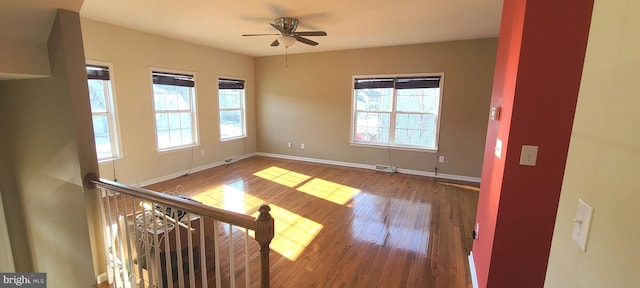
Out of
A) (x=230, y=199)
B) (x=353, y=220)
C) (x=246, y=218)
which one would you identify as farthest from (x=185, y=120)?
(x=246, y=218)

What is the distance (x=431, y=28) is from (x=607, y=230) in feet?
12.3

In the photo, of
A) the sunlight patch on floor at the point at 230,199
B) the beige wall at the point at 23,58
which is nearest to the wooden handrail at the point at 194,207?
the beige wall at the point at 23,58

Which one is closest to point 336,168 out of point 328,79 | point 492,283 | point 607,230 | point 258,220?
point 328,79

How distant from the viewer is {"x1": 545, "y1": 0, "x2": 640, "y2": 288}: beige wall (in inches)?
20.8

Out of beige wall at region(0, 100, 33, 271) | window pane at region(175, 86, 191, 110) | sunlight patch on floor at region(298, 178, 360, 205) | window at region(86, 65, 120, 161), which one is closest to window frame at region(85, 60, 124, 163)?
window at region(86, 65, 120, 161)

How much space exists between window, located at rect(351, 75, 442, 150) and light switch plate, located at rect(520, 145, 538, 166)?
3.55 m

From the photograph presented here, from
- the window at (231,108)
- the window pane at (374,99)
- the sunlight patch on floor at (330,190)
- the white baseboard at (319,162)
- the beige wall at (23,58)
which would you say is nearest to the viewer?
the beige wall at (23,58)

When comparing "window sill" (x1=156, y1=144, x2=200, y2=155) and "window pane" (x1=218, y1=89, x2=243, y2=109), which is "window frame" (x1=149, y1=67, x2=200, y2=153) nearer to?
"window sill" (x1=156, y1=144, x2=200, y2=155)

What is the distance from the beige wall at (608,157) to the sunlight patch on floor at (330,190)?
309 centimetres

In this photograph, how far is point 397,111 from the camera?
514 cm

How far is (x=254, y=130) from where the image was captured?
664cm

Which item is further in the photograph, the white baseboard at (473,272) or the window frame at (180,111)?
the window frame at (180,111)

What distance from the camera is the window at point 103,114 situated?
11.8 ft
